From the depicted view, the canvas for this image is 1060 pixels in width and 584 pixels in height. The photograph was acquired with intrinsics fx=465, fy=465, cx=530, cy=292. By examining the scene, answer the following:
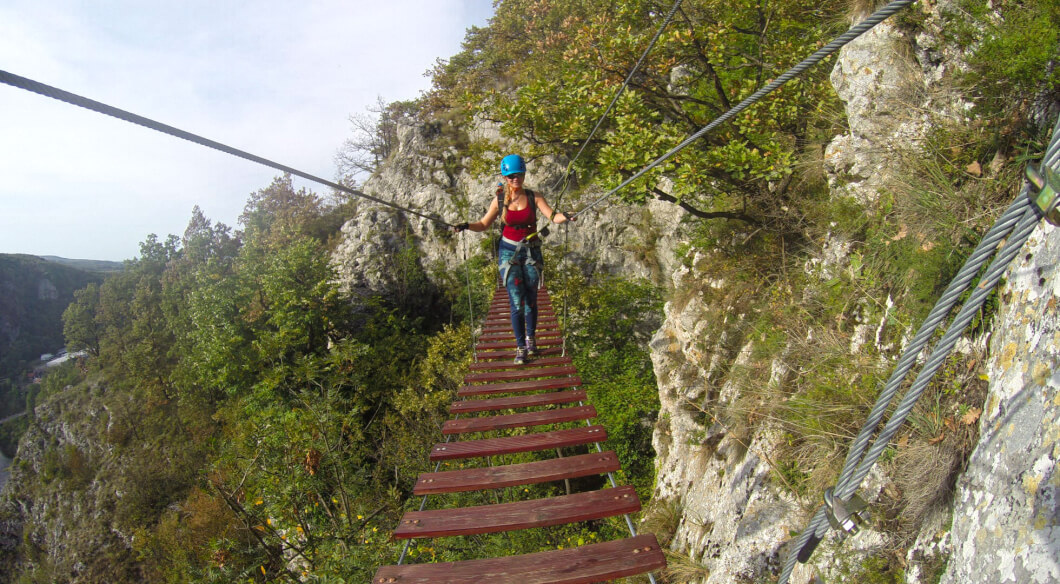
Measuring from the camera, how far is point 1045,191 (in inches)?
33.5

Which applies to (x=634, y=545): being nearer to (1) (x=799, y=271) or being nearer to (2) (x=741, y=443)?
(2) (x=741, y=443)

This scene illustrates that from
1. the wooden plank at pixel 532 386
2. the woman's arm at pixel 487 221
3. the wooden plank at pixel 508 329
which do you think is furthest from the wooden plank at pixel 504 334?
the woman's arm at pixel 487 221

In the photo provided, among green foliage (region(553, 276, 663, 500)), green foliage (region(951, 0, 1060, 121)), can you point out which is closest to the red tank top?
green foliage (region(951, 0, 1060, 121))

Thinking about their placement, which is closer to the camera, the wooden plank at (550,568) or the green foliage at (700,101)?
the wooden plank at (550,568)

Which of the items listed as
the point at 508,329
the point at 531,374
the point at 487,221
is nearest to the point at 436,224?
the point at 508,329

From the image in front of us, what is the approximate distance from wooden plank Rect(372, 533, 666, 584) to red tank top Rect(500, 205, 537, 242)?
9.52 feet

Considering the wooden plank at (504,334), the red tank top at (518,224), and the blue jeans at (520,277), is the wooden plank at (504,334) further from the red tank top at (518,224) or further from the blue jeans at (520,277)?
the red tank top at (518,224)

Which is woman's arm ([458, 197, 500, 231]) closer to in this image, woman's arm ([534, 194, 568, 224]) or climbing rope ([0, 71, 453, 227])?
woman's arm ([534, 194, 568, 224])

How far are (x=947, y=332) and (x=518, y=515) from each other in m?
2.18

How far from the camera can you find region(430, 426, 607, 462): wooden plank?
3211 millimetres

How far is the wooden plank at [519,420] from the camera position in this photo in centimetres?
357

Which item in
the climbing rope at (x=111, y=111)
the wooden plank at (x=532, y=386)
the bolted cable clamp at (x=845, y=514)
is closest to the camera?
the bolted cable clamp at (x=845, y=514)

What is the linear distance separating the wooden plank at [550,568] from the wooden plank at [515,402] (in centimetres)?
148

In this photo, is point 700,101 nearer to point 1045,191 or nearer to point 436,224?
point 1045,191
